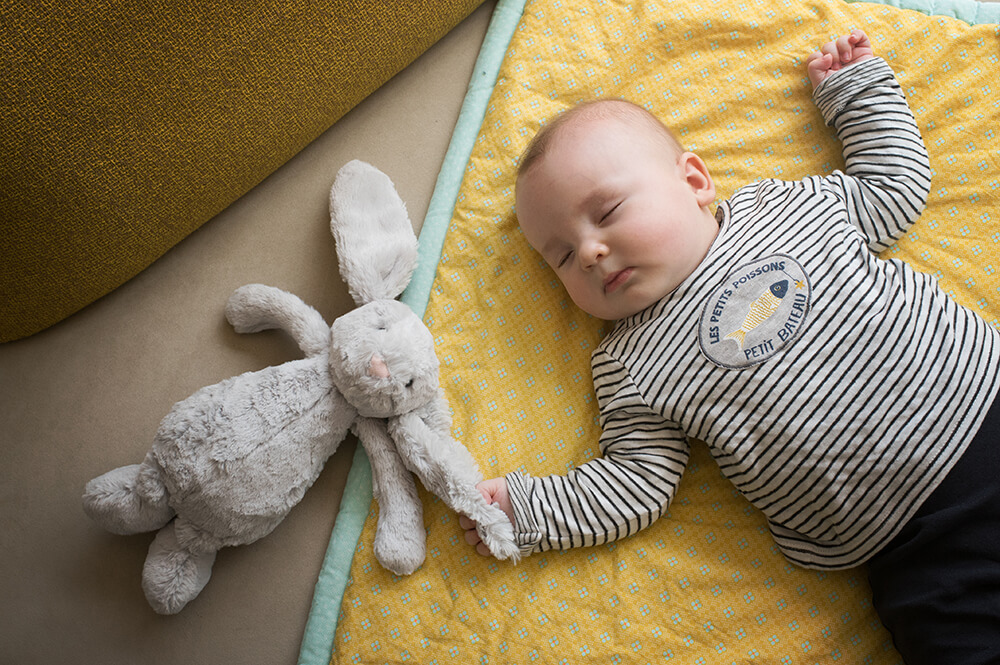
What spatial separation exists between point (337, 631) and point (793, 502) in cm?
70

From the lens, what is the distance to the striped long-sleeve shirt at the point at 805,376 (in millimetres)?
866

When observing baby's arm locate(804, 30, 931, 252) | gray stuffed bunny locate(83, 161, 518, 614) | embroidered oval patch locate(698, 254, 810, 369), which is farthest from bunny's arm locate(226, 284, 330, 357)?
baby's arm locate(804, 30, 931, 252)

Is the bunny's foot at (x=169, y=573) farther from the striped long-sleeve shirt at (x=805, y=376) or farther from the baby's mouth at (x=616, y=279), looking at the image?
the baby's mouth at (x=616, y=279)

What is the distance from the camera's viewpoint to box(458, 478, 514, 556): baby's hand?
38.5 inches

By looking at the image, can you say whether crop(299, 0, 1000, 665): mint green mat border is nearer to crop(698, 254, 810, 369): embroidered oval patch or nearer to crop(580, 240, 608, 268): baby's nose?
crop(580, 240, 608, 268): baby's nose

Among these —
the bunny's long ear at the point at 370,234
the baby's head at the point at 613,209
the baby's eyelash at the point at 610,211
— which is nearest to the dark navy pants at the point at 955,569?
the baby's head at the point at 613,209

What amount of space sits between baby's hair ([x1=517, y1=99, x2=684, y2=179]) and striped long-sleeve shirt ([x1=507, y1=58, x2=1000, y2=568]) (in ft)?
0.49

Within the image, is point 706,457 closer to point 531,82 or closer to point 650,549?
point 650,549

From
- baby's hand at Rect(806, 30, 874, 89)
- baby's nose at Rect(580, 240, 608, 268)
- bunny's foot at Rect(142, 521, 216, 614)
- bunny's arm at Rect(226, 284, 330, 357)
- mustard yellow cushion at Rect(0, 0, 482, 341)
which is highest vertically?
mustard yellow cushion at Rect(0, 0, 482, 341)

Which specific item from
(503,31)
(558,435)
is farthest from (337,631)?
(503,31)

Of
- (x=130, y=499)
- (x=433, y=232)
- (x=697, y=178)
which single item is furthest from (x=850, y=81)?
(x=130, y=499)

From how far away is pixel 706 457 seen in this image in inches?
40.3

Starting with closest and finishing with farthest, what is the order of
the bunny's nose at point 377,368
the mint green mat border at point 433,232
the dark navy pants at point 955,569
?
the dark navy pants at point 955,569
the bunny's nose at point 377,368
the mint green mat border at point 433,232

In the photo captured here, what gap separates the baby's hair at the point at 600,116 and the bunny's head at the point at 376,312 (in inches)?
9.4
